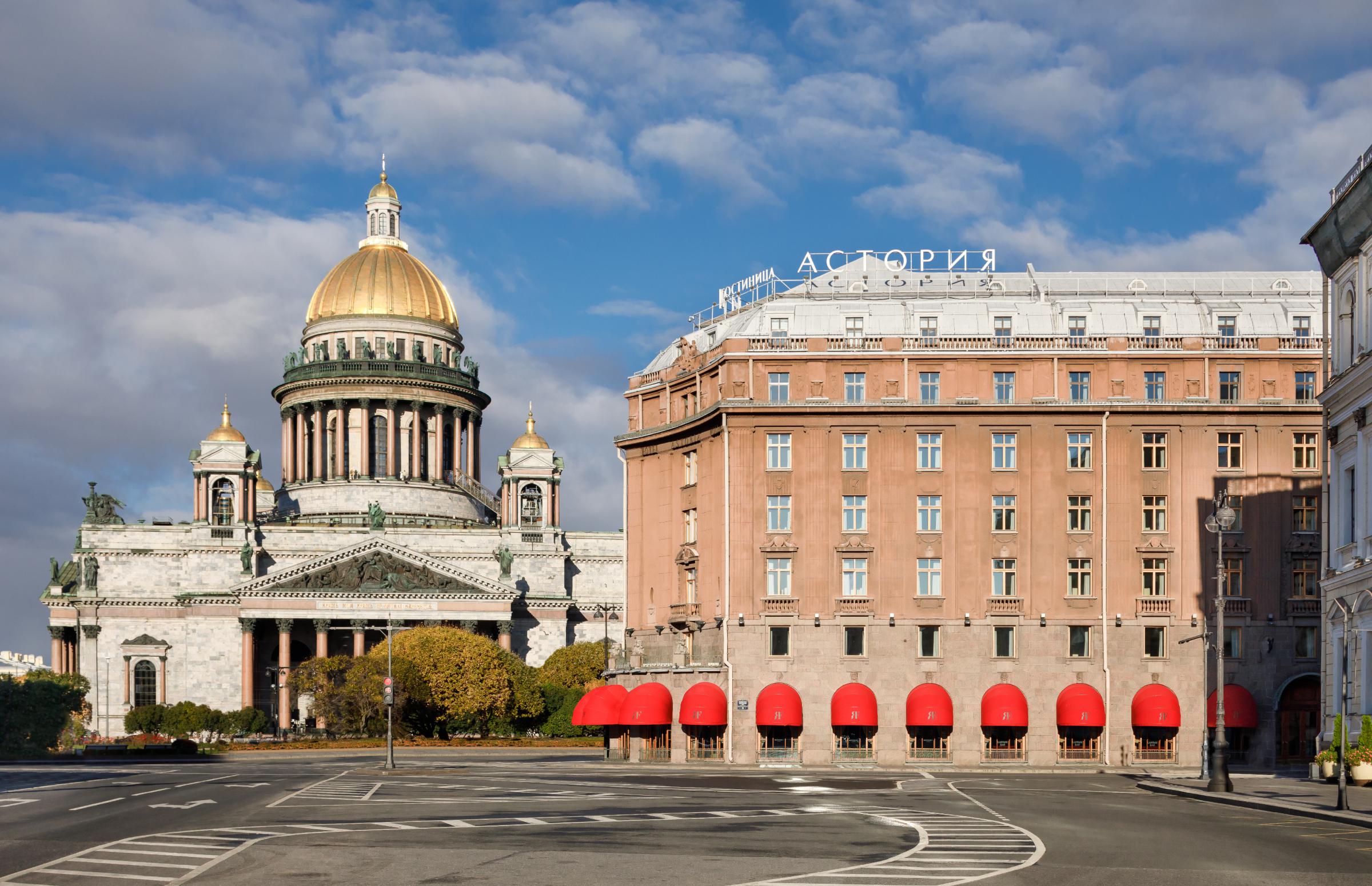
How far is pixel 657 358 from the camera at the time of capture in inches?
Answer: 3561

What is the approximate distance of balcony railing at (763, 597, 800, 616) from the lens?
7412 centimetres

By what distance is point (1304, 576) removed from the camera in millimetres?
74562

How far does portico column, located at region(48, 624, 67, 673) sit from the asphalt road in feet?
300

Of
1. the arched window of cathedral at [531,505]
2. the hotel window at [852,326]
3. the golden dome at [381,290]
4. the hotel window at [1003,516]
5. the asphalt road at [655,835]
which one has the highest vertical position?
the golden dome at [381,290]

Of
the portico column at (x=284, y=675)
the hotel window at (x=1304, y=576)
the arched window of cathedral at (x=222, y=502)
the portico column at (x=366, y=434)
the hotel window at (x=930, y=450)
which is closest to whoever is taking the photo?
the hotel window at (x=1304, y=576)

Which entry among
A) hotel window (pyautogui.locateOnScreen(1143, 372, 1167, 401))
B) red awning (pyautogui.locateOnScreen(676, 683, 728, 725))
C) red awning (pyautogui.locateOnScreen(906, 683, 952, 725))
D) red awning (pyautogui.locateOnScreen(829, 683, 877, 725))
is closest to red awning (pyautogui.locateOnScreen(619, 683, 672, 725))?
red awning (pyautogui.locateOnScreen(676, 683, 728, 725))

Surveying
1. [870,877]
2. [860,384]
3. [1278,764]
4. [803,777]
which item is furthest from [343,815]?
[1278,764]

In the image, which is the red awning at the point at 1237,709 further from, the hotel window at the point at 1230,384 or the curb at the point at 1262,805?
the curb at the point at 1262,805

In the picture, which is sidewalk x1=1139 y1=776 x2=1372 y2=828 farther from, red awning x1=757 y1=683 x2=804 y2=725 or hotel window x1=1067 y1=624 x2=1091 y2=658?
red awning x1=757 y1=683 x2=804 y2=725

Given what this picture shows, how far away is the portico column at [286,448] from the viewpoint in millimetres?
168375

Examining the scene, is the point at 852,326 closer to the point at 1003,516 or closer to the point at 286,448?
the point at 1003,516

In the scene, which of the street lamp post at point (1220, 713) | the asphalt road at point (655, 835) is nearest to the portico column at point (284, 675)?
the asphalt road at point (655, 835)

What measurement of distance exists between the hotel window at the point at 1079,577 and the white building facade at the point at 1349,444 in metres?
15.3

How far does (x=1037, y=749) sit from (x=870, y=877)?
47.9 meters
